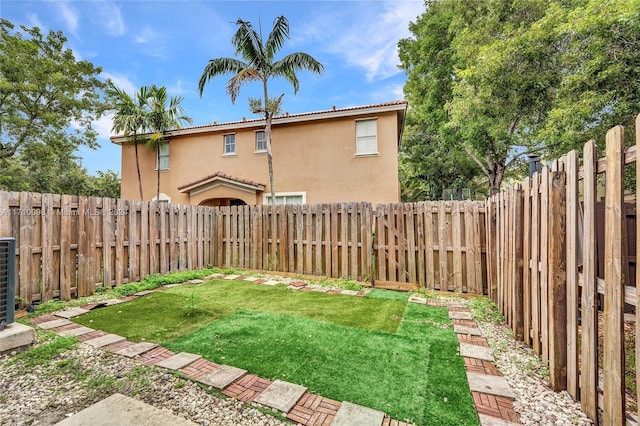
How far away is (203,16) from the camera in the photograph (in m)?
8.99

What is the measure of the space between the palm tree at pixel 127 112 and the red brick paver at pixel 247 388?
527 inches

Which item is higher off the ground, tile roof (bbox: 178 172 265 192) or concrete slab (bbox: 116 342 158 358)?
tile roof (bbox: 178 172 265 192)

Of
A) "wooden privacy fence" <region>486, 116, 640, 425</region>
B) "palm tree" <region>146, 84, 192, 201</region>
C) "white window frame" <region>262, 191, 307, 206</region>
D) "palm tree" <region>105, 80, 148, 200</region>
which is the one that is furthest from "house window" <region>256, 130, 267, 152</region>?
"wooden privacy fence" <region>486, 116, 640, 425</region>

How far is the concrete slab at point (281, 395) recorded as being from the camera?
202 cm

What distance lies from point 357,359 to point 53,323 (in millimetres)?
4076

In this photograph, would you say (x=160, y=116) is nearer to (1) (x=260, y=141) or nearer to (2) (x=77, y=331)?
(1) (x=260, y=141)

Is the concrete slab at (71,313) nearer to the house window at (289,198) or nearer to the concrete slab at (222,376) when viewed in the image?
the concrete slab at (222,376)

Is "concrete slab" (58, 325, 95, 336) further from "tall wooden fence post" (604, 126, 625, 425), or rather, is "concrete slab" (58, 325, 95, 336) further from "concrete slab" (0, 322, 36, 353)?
"tall wooden fence post" (604, 126, 625, 425)

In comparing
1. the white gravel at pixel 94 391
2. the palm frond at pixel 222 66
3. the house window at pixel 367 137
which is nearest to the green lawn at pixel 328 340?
the white gravel at pixel 94 391

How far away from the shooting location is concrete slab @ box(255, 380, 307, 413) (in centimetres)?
202

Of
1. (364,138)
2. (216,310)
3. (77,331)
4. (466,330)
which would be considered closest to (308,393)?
(466,330)

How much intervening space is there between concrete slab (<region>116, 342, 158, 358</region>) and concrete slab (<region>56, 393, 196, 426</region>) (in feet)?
2.72

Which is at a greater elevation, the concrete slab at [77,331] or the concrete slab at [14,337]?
the concrete slab at [14,337]

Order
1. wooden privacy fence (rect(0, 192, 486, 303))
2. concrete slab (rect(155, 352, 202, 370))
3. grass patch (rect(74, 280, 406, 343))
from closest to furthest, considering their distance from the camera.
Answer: concrete slab (rect(155, 352, 202, 370)) < grass patch (rect(74, 280, 406, 343)) < wooden privacy fence (rect(0, 192, 486, 303))
